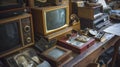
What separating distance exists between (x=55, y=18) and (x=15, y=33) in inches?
19.0

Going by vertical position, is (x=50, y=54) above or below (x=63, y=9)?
below

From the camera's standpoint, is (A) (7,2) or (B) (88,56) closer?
(A) (7,2)

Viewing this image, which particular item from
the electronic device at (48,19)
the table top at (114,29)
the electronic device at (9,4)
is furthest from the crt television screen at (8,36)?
the table top at (114,29)

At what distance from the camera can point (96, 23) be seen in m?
2.16

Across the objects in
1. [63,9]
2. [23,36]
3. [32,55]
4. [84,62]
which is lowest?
[84,62]

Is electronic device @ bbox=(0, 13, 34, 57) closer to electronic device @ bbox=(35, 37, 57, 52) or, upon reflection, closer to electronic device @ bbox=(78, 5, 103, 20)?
electronic device @ bbox=(35, 37, 57, 52)

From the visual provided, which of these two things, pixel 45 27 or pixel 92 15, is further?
pixel 92 15

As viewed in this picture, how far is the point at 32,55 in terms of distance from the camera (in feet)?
4.57

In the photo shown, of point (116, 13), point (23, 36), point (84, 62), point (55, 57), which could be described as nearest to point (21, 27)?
point (23, 36)

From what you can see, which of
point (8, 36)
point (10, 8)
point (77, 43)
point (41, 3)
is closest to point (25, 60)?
point (8, 36)

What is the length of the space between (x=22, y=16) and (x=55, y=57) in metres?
0.47

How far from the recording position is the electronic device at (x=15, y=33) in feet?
4.16

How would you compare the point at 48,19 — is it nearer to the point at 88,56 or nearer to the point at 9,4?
the point at 9,4

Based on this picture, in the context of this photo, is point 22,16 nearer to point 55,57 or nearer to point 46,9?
point 46,9
